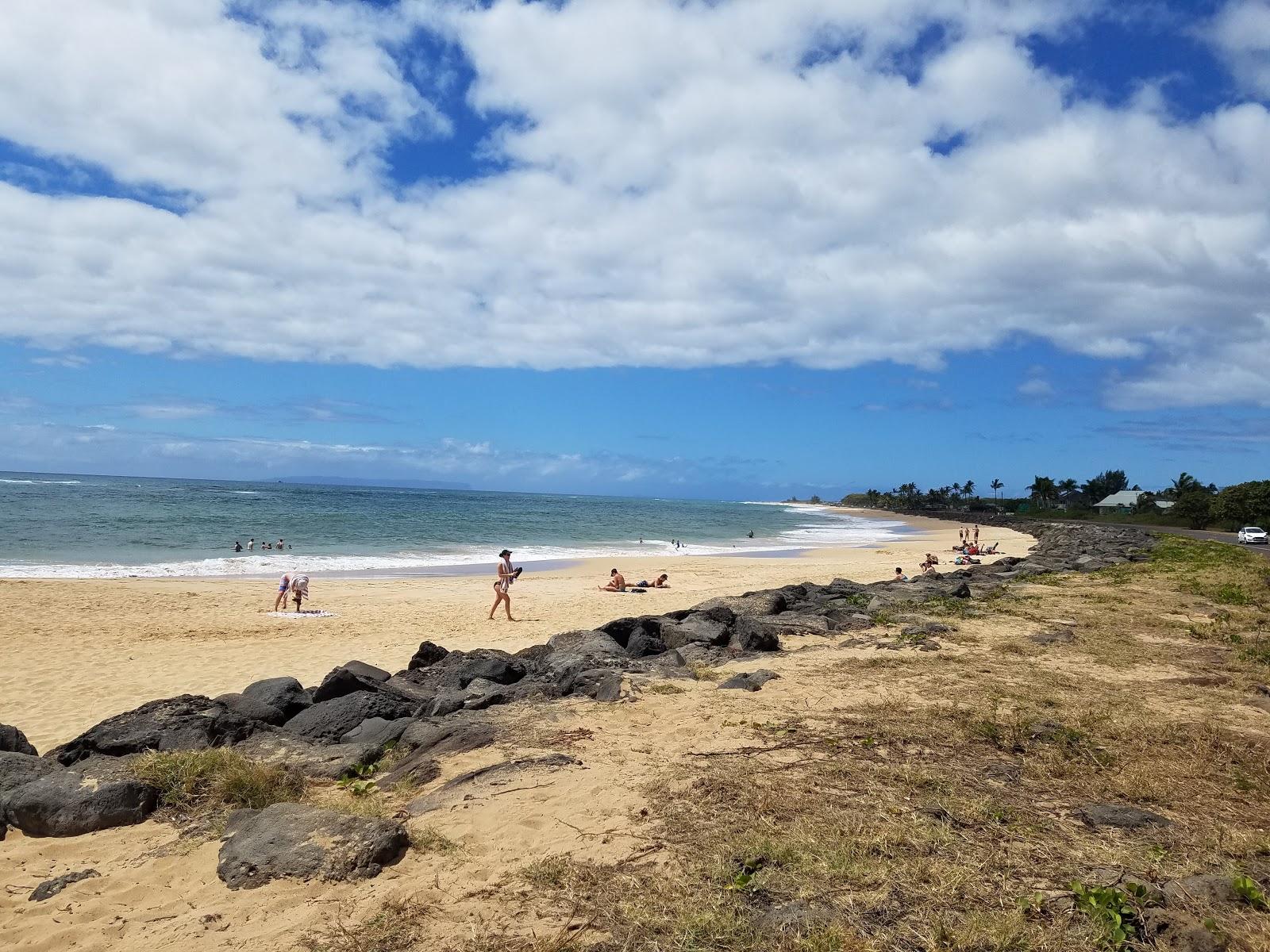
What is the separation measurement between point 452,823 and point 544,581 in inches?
892

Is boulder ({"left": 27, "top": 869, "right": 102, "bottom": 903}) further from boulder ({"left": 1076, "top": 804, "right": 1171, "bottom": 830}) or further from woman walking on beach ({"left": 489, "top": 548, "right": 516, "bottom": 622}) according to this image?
woman walking on beach ({"left": 489, "top": 548, "right": 516, "bottom": 622})

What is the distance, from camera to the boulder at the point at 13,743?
7660 mm

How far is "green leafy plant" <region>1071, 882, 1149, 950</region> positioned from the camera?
3.69 metres

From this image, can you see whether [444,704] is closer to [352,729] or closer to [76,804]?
[352,729]

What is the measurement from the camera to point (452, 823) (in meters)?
5.21

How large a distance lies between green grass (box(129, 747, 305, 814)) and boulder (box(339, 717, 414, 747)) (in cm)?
102

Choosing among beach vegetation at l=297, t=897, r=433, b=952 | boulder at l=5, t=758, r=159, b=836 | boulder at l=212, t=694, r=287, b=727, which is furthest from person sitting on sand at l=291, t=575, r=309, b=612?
beach vegetation at l=297, t=897, r=433, b=952

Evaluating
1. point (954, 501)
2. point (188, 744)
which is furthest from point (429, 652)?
point (954, 501)

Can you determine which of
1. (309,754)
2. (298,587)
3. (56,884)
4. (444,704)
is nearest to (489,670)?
(444,704)

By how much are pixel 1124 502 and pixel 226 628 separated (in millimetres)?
110730

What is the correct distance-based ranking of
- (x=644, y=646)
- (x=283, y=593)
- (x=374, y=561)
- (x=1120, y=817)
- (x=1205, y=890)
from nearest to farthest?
(x=1205, y=890), (x=1120, y=817), (x=644, y=646), (x=283, y=593), (x=374, y=561)

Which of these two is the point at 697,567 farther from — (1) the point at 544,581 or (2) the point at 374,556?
(2) the point at 374,556

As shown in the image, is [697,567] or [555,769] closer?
[555,769]

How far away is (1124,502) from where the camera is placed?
331 feet
